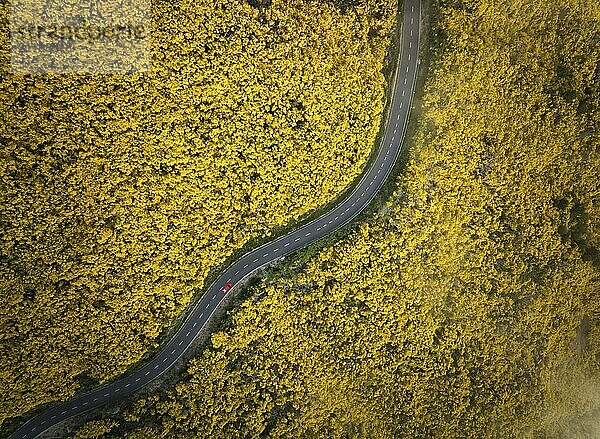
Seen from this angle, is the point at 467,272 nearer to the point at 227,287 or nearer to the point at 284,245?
the point at 284,245

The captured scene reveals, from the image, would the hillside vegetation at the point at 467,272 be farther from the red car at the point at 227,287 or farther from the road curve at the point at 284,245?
the red car at the point at 227,287

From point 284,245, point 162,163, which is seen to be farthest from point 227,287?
point 162,163

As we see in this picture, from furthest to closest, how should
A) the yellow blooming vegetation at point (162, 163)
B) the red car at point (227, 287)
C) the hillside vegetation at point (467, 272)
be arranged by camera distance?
1. the red car at point (227, 287)
2. the hillside vegetation at point (467, 272)
3. the yellow blooming vegetation at point (162, 163)

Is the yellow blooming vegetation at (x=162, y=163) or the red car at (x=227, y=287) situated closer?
the yellow blooming vegetation at (x=162, y=163)

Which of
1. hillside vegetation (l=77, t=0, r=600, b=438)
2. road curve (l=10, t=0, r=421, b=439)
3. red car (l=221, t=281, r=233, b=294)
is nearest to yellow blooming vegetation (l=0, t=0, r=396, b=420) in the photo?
road curve (l=10, t=0, r=421, b=439)

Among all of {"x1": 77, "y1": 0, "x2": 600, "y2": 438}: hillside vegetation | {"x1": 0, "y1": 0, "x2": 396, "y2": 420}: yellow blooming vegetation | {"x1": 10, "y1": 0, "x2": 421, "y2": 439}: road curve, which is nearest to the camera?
{"x1": 0, "y1": 0, "x2": 396, "y2": 420}: yellow blooming vegetation

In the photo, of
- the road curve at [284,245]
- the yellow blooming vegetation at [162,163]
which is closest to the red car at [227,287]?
the road curve at [284,245]

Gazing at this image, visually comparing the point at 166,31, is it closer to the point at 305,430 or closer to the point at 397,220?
the point at 397,220

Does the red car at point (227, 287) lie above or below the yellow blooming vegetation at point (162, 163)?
below

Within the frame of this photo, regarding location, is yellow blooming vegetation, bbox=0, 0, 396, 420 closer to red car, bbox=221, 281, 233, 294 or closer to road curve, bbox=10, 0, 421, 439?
road curve, bbox=10, 0, 421, 439
